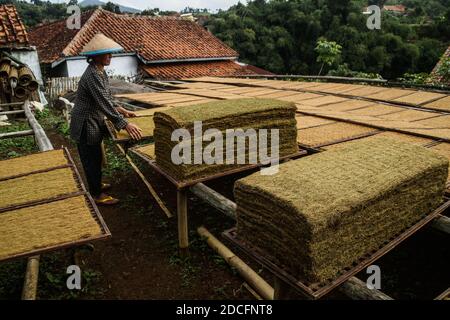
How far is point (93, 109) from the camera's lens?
4.76 meters

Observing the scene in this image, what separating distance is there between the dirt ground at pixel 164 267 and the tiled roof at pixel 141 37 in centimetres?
1645

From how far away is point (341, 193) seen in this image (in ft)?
7.47

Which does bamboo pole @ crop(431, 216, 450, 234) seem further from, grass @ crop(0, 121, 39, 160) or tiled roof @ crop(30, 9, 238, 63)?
tiled roof @ crop(30, 9, 238, 63)

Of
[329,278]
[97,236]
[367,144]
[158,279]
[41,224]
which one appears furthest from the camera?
[158,279]

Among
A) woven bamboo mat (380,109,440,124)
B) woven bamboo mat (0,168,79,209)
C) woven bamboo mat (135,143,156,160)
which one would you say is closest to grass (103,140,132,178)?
woven bamboo mat (135,143,156,160)

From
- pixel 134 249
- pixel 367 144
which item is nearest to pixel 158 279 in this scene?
pixel 134 249

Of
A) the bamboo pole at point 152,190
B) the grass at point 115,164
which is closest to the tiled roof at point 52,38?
the grass at point 115,164

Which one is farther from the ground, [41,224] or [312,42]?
[312,42]

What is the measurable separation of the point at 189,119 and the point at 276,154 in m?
1.14

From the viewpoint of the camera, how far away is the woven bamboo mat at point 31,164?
3.67 metres

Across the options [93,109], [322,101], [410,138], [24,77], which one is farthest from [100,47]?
[24,77]

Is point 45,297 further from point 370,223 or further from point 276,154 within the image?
point 370,223

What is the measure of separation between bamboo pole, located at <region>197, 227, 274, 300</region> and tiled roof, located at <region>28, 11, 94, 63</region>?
17641 mm

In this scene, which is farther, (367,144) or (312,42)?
(312,42)
